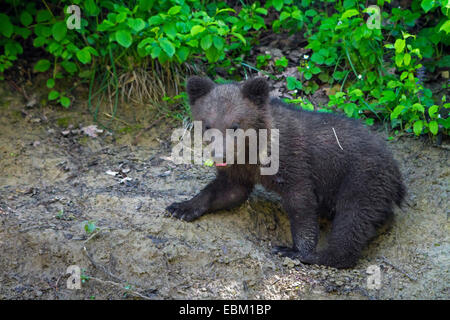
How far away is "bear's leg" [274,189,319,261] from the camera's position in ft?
15.7

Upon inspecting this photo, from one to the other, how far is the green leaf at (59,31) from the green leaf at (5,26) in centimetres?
55

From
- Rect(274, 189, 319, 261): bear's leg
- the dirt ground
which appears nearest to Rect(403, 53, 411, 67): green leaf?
the dirt ground

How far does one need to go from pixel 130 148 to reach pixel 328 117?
2525 millimetres

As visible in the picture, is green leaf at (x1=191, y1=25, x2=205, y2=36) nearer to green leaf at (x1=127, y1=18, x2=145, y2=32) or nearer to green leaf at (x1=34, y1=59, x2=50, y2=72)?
green leaf at (x1=127, y1=18, x2=145, y2=32)

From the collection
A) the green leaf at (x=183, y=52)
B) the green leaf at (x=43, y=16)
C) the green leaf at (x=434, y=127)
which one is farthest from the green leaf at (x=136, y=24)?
the green leaf at (x=434, y=127)

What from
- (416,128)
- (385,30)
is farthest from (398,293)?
(385,30)

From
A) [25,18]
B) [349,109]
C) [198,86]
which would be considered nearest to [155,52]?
[198,86]

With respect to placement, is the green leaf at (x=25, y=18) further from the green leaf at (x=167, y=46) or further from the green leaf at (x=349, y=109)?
the green leaf at (x=349, y=109)

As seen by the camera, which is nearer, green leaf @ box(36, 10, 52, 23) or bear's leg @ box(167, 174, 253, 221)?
bear's leg @ box(167, 174, 253, 221)

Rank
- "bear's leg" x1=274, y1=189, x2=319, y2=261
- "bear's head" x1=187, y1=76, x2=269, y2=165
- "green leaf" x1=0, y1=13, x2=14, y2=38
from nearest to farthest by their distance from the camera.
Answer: "bear's head" x1=187, y1=76, x2=269, y2=165 < "bear's leg" x1=274, y1=189, x2=319, y2=261 < "green leaf" x1=0, y1=13, x2=14, y2=38

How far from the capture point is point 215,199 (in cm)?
514

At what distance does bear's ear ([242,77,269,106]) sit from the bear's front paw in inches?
47.7

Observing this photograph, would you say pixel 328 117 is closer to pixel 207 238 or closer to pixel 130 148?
pixel 207 238

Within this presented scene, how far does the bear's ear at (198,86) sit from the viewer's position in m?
4.93
